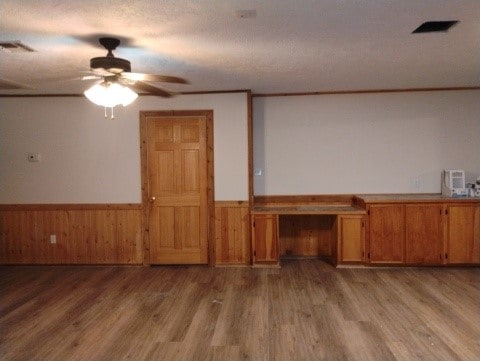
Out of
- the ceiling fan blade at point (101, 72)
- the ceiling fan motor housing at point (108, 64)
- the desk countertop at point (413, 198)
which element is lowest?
the desk countertop at point (413, 198)

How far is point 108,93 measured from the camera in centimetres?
312

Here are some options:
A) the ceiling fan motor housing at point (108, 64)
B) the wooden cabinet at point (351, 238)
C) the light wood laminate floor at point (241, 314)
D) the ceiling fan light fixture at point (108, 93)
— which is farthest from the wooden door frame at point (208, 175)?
the ceiling fan motor housing at point (108, 64)

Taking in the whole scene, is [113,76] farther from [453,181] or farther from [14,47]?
[453,181]

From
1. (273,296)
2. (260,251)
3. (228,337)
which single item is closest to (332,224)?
(260,251)

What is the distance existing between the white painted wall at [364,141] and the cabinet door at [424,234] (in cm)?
61

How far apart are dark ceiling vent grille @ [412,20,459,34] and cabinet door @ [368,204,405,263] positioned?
2.68 metres

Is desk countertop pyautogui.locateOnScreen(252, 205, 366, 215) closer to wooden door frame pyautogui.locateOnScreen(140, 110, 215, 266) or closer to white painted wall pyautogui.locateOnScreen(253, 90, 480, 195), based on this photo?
white painted wall pyautogui.locateOnScreen(253, 90, 480, 195)

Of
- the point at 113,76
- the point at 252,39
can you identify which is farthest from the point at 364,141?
the point at 113,76

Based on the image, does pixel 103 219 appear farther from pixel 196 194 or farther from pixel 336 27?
Result: pixel 336 27

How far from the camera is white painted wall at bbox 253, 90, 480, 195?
18.9 feet

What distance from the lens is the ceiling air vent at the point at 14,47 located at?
3.23 metres

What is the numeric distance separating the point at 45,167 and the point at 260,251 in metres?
3.31

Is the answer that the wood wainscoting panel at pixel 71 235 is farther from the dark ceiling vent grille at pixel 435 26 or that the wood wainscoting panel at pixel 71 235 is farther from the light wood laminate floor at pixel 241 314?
the dark ceiling vent grille at pixel 435 26

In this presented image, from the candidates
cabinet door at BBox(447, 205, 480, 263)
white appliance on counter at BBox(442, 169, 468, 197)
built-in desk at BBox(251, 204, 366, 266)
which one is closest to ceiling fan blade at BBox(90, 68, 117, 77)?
built-in desk at BBox(251, 204, 366, 266)
